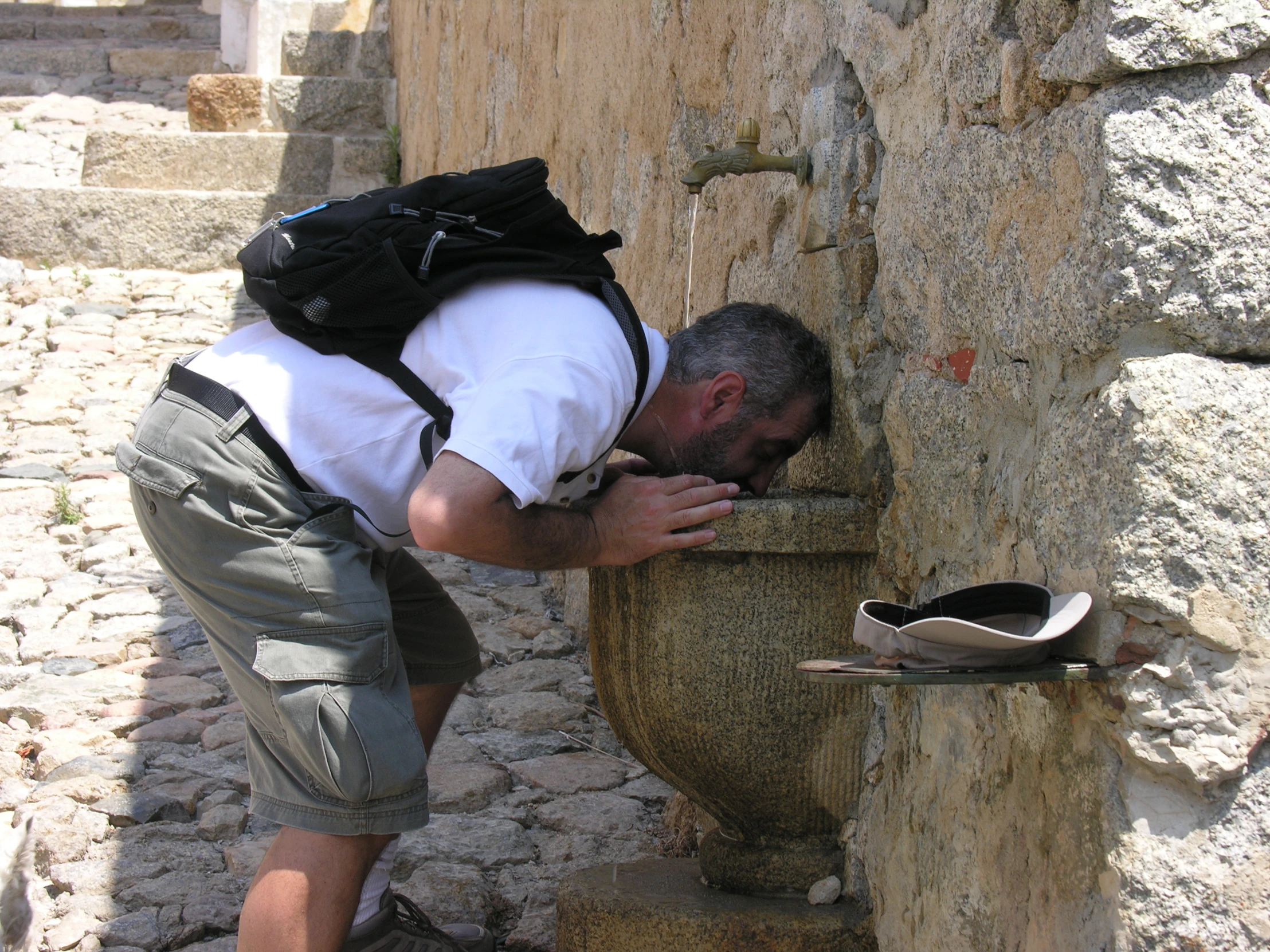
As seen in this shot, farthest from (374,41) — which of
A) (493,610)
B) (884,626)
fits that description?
(884,626)

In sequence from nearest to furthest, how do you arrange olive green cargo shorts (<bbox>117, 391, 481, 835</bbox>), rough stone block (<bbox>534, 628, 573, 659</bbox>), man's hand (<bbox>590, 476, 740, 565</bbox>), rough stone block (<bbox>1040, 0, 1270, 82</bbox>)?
1. rough stone block (<bbox>1040, 0, 1270, 82</bbox>)
2. olive green cargo shorts (<bbox>117, 391, 481, 835</bbox>)
3. man's hand (<bbox>590, 476, 740, 565</bbox>)
4. rough stone block (<bbox>534, 628, 573, 659</bbox>)

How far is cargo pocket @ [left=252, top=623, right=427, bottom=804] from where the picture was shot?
1641mm

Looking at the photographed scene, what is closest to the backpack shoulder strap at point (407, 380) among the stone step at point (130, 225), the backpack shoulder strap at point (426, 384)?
the backpack shoulder strap at point (426, 384)

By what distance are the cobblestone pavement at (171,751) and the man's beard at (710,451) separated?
Result: 0.90 metres

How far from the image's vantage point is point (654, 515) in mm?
1813

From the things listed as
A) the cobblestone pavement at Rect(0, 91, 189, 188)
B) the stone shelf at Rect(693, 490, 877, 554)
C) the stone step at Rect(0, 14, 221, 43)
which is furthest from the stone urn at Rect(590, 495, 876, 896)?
the stone step at Rect(0, 14, 221, 43)

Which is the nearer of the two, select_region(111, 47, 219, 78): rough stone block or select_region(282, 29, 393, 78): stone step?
select_region(282, 29, 393, 78): stone step

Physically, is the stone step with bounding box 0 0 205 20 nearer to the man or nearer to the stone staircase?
the stone staircase

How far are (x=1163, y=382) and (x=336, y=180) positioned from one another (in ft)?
21.7

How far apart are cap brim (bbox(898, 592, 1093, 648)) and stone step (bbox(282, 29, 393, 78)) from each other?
7535mm

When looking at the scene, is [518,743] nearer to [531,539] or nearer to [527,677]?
[527,677]

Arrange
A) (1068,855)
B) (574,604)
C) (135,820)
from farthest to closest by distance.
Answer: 1. (574,604)
2. (135,820)
3. (1068,855)

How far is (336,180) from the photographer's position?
7164 mm

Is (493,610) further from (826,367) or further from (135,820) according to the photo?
(826,367)
